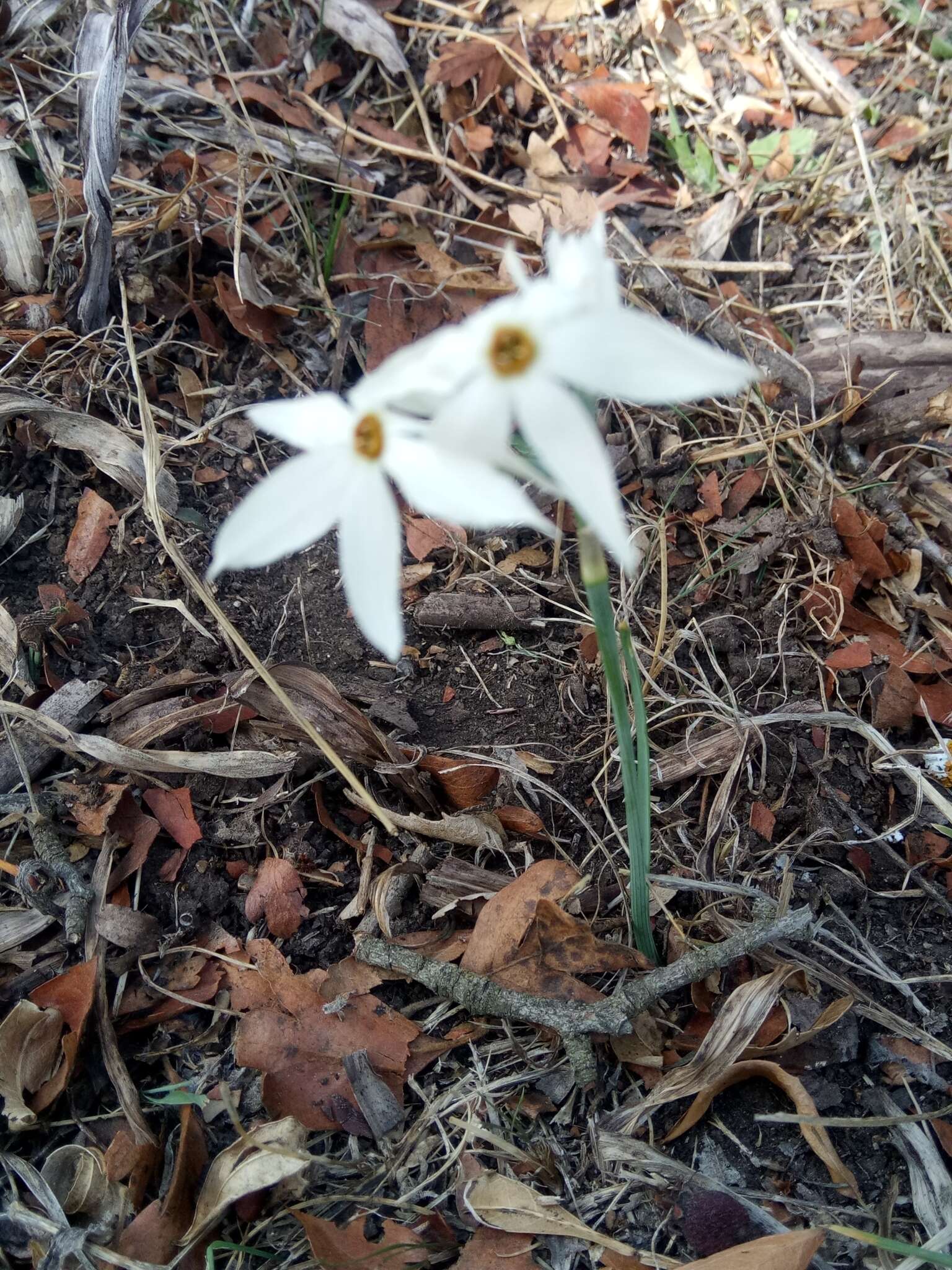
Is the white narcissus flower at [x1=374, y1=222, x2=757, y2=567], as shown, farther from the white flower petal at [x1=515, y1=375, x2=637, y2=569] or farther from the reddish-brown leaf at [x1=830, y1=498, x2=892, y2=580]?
the reddish-brown leaf at [x1=830, y1=498, x2=892, y2=580]

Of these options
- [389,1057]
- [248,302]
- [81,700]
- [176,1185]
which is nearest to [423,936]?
[389,1057]

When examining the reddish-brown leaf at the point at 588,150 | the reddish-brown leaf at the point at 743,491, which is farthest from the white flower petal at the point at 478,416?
the reddish-brown leaf at the point at 588,150

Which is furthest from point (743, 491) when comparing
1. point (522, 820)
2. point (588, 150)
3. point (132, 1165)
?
point (132, 1165)

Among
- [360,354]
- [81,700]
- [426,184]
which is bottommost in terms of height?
[81,700]

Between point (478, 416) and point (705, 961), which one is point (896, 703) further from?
point (478, 416)

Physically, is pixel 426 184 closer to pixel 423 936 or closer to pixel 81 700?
pixel 81 700

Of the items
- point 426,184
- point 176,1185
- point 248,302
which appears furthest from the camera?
point 426,184

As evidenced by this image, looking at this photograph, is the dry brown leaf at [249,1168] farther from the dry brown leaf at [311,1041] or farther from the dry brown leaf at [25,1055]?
the dry brown leaf at [25,1055]
